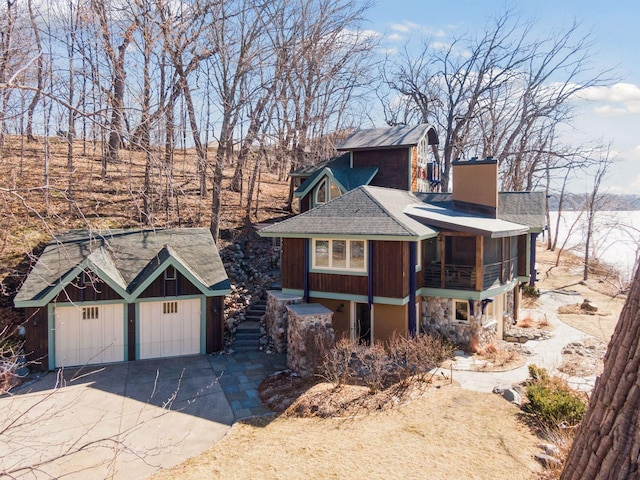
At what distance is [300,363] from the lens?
12.2 m

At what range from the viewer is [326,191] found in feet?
72.0

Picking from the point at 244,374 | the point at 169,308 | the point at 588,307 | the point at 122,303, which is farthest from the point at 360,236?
the point at 588,307

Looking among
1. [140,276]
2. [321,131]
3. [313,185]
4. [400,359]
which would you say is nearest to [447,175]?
[321,131]

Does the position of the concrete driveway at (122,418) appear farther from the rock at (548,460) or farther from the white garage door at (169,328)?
the rock at (548,460)

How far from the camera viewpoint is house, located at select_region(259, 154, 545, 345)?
1364 cm

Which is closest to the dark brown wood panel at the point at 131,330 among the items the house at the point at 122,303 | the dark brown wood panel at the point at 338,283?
the house at the point at 122,303

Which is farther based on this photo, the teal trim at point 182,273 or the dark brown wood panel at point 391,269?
the dark brown wood panel at point 391,269

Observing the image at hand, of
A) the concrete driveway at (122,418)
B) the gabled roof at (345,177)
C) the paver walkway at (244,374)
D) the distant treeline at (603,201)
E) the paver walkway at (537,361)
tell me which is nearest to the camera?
the concrete driveway at (122,418)

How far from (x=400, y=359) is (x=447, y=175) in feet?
75.0

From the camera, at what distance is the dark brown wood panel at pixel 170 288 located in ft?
44.4

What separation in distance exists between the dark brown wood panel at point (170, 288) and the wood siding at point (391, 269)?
6.02m

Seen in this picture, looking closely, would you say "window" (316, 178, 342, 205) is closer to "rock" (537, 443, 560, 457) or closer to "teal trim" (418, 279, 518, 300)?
"teal trim" (418, 279, 518, 300)

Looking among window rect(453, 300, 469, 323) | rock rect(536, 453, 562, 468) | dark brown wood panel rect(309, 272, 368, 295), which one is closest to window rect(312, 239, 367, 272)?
dark brown wood panel rect(309, 272, 368, 295)

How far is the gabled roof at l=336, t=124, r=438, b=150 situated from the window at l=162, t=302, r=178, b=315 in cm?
1270
